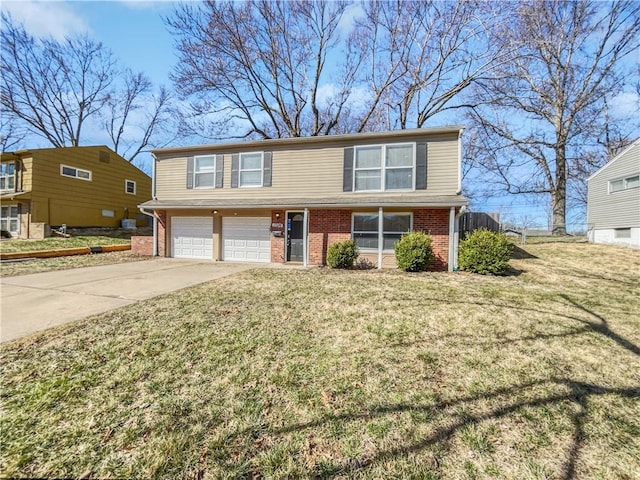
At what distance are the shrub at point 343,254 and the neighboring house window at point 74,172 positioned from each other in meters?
17.8

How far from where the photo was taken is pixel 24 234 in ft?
52.0

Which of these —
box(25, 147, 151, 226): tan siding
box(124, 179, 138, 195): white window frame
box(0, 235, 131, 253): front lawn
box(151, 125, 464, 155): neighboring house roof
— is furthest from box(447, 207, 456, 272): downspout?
box(124, 179, 138, 195): white window frame

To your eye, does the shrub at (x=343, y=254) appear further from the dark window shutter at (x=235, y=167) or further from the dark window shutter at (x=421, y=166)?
the dark window shutter at (x=235, y=167)

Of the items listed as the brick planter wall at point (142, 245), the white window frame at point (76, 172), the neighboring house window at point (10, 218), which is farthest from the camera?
the white window frame at point (76, 172)

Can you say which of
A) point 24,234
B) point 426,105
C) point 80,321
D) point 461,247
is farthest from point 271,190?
point 24,234

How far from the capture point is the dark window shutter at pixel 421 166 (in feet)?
31.2

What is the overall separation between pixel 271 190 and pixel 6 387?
29.9 feet

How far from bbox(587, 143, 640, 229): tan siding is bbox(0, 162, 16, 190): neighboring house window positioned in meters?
30.8

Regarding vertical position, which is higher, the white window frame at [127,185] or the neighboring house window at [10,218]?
the white window frame at [127,185]

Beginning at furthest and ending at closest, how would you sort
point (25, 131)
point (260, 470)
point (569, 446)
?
point (25, 131) < point (569, 446) < point (260, 470)

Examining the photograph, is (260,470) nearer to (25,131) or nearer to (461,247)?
(461,247)

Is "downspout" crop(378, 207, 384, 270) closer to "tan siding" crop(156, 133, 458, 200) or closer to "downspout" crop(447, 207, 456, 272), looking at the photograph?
"tan siding" crop(156, 133, 458, 200)

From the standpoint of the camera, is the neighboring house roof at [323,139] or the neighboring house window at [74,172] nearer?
the neighboring house roof at [323,139]

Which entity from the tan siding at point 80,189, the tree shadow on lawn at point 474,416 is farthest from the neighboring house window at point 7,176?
the tree shadow on lawn at point 474,416
